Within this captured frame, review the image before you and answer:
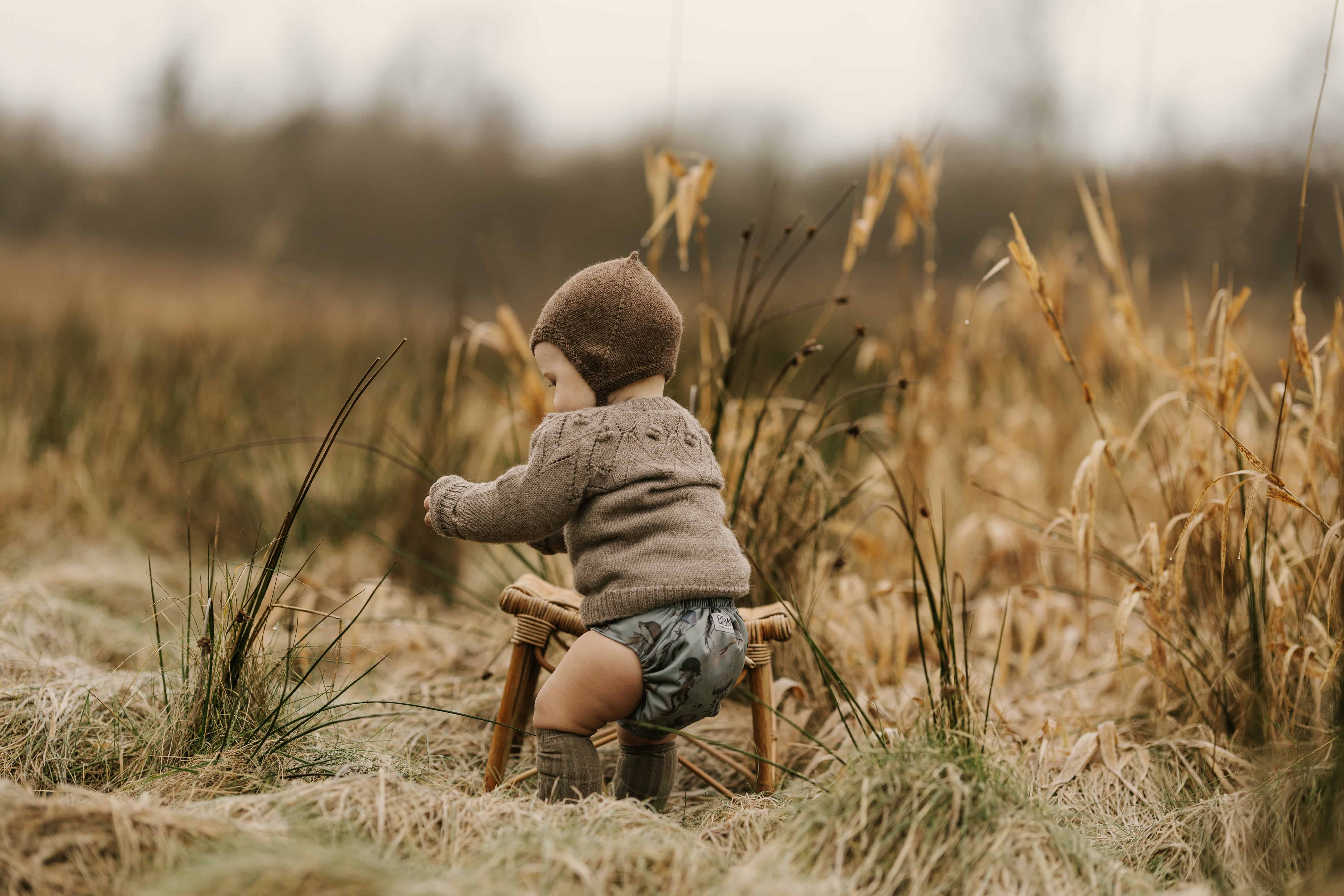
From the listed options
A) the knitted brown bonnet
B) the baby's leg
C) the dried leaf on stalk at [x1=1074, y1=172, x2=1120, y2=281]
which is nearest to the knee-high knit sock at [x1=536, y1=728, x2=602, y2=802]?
the baby's leg

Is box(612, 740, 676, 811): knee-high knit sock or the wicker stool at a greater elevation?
the wicker stool

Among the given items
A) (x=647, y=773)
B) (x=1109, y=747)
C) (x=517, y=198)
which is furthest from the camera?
(x=517, y=198)

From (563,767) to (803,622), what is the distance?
0.68 meters

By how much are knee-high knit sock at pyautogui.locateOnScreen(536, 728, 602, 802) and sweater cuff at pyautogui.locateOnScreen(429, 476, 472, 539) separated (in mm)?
370

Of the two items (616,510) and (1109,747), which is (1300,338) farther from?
(616,510)

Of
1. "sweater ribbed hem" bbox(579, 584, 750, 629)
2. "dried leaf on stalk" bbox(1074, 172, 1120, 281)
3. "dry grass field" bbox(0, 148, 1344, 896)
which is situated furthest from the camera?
"dried leaf on stalk" bbox(1074, 172, 1120, 281)

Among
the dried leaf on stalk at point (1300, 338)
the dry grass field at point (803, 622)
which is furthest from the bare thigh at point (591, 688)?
the dried leaf on stalk at point (1300, 338)

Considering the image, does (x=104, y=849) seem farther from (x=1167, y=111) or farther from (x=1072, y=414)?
(x=1072, y=414)

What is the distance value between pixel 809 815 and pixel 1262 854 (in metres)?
0.66

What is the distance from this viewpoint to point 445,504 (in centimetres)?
162

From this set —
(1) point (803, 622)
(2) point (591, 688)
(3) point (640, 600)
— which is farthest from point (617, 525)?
(1) point (803, 622)

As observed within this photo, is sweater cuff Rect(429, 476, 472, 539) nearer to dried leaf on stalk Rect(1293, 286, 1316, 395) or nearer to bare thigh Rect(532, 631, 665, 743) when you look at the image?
bare thigh Rect(532, 631, 665, 743)

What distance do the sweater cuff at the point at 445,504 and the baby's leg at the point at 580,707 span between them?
29 centimetres

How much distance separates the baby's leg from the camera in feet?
5.06
